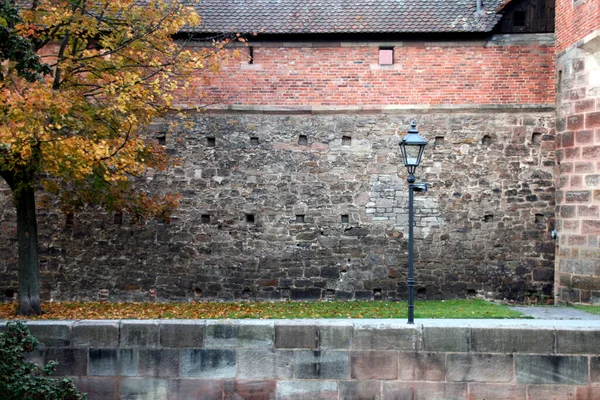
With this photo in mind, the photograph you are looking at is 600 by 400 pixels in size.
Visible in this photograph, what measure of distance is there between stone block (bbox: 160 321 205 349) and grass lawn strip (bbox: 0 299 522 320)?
3.36m

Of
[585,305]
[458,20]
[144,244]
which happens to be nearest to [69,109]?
[144,244]

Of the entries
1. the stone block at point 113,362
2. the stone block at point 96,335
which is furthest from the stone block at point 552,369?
the stone block at point 96,335

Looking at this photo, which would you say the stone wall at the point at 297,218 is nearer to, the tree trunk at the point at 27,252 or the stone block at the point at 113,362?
the tree trunk at the point at 27,252

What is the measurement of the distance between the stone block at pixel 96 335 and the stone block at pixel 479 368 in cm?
420

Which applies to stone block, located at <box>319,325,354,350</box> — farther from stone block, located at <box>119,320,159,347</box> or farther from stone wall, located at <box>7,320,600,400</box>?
stone block, located at <box>119,320,159,347</box>

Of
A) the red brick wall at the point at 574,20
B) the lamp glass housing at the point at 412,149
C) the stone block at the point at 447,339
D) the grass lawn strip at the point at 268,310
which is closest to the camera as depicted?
the stone block at the point at 447,339

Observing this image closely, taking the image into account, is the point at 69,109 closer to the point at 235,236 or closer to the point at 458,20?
the point at 235,236

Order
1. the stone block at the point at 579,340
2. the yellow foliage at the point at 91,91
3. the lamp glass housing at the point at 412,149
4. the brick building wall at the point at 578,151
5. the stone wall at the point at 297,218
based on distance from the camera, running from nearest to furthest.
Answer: the stone block at the point at 579,340 < the lamp glass housing at the point at 412,149 < the yellow foliage at the point at 91,91 < the brick building wall at the point at 578,151 < the stone wall at the point at 297,218

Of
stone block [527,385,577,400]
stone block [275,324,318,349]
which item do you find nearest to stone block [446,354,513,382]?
stone block [527,385,577,400]

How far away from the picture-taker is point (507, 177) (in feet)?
50.6

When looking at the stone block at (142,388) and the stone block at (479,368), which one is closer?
the stone block at (479,368)

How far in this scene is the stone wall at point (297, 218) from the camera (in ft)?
50.6

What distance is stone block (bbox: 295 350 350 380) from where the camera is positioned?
27.7 ft

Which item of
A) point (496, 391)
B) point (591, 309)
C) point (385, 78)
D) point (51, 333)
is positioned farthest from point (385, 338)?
point (385, 78)
